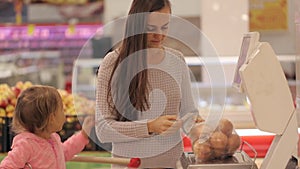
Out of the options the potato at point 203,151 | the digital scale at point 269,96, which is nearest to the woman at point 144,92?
the potato at point 203,151

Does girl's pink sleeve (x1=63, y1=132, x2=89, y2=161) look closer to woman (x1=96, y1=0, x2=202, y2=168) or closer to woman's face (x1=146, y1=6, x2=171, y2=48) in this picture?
woman (x1=96, y1=0, x2=202, y2=168)

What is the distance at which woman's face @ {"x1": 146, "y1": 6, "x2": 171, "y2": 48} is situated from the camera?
5.57ft

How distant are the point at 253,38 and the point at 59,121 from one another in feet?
2.18

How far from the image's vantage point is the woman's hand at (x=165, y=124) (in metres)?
1.61

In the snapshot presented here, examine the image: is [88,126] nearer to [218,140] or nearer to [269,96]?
[218,140]

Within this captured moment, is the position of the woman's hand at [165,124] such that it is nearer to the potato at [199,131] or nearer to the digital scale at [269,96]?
the potato at [199,131]

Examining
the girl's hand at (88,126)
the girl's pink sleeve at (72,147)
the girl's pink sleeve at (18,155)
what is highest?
the girl's pink sleeve at (18,155)

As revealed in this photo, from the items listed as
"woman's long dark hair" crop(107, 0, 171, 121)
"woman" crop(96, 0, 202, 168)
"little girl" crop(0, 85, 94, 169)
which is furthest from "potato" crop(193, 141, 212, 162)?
"little girl" crop(0, 85, 94, 169)

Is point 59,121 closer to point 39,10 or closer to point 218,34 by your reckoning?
point 218,34

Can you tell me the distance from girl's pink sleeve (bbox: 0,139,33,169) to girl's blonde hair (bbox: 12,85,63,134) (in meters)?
0.06

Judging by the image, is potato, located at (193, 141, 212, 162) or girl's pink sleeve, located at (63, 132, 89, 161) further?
girl's pink sleeve, located at (63, 132, 89, 161)

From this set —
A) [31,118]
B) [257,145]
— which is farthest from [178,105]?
[257,145]

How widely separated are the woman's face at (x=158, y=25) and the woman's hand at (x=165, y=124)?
0.83 feet

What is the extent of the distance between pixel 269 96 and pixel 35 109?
0.72 m
